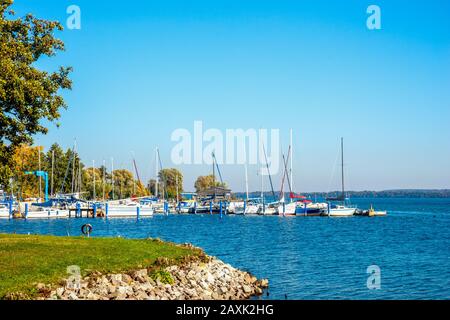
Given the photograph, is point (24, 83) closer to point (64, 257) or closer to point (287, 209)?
point (64, 257)

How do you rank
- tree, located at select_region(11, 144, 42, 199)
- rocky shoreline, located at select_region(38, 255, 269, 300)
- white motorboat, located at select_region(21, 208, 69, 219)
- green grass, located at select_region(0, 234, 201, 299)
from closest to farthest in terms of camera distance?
rocky shoreline, located at select_region(38, 255, 269, 300), green grass, located at select_region(0, 234, 201, 299), white motorboat, located at select_region(21, 208, 69, 219), tree, located at select_region(11, 144, 42, 199)

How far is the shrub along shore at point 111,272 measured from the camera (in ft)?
69.8

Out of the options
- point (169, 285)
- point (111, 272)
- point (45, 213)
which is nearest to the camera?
point (111, 272)

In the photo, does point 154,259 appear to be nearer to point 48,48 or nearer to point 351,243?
point 48,48

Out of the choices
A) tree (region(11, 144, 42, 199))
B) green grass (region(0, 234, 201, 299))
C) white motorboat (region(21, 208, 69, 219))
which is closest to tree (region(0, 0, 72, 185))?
green grass (region(0, 234, 201, 299))

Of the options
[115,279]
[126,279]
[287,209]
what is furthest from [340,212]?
[115,279]

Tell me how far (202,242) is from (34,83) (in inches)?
1492

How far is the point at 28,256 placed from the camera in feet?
85.9

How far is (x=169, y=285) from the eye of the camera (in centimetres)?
2497

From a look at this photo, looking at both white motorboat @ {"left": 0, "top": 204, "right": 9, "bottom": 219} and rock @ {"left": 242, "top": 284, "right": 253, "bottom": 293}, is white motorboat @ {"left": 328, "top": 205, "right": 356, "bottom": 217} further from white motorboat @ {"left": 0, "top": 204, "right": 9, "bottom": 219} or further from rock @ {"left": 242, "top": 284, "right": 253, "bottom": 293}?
rock @ {"left": 242, "top": 284, "right": 253, "bottom": 293}

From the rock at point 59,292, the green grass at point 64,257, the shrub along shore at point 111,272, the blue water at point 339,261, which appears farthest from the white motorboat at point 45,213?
the rock at point 59,292

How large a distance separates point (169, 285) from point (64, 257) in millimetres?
5811

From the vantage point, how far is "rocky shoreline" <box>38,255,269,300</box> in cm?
2123
